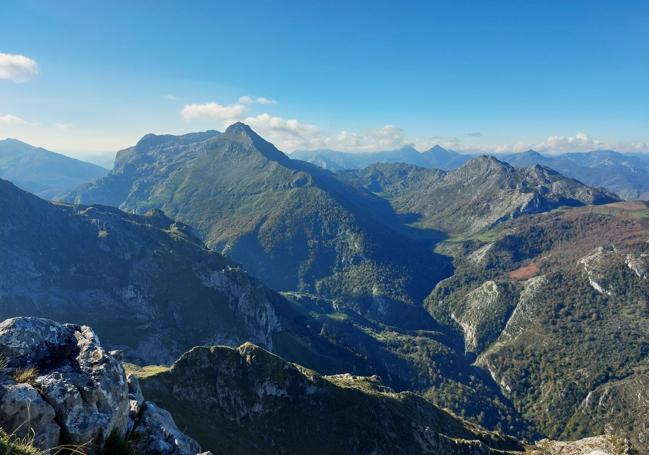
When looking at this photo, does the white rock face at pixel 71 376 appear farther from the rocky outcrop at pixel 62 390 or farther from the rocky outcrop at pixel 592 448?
the rocky outcrop at pixel 592 448

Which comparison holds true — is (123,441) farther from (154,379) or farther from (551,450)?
(551,450)

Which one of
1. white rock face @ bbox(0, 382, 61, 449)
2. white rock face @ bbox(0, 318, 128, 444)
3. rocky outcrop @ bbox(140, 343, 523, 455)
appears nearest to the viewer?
white rock face @ bbox(0, 382, 61, 449)

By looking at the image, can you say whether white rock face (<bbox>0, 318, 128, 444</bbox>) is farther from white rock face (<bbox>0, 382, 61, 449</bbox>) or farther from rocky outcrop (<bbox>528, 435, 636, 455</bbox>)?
rocky outcrop (<bbox>528, 435, 636, 455</bbox>)

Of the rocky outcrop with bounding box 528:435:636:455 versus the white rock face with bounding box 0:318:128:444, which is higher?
the white rock face with bounding box 0:318:128:444

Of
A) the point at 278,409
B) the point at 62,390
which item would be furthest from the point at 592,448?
the point at 62,390

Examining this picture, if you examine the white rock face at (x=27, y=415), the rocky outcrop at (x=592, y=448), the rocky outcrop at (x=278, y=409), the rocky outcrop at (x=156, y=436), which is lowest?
the rocky outcrop at (x=592, y=448)

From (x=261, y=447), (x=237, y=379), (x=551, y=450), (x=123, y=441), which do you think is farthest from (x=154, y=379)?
(x=551, y=450)

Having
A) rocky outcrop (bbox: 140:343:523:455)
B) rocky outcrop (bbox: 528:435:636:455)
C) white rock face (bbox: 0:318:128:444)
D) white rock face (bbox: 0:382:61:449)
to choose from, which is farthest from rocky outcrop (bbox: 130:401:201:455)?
rocky outcrop (bbox: 528:435:636:455)

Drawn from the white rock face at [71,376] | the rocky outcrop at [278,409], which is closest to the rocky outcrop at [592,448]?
the rocky outcrop at [278,409]

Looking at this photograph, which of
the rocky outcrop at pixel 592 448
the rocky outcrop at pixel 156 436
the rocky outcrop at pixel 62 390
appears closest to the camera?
the rocky outcrop at pixel 62 390
